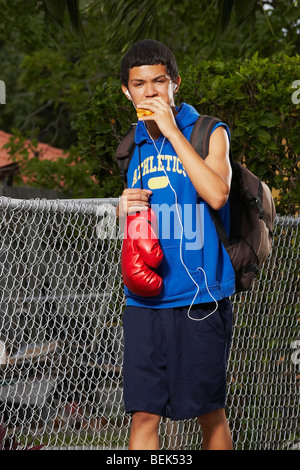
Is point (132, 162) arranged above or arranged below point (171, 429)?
above

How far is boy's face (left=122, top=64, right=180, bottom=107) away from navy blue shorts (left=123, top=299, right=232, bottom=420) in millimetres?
801

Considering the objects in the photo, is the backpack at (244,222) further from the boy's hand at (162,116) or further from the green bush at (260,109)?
the green bush at (260,109)

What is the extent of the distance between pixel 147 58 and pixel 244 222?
2.42ft

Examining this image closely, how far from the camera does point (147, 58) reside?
2.90m

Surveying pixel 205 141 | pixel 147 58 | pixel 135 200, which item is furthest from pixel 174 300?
pixel 147 58

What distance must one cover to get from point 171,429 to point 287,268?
1.28 meters

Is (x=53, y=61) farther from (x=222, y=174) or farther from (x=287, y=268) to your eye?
(x=222, y=174)

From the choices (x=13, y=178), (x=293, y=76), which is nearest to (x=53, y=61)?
(x=13, y=178)

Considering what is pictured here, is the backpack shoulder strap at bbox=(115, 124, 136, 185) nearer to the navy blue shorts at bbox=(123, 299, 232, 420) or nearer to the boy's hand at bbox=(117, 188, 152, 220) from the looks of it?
the boy's hand at bbox=(117, 188, 152, 220)

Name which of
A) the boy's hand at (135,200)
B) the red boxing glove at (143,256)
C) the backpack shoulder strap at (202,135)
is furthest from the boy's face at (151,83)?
the red boxing glove at (143,256)

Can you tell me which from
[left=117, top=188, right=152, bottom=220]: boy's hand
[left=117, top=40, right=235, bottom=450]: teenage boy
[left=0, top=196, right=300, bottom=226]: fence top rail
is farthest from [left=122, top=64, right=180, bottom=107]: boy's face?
[left=0, top=196, right=300, bottom=226]: fence top rail

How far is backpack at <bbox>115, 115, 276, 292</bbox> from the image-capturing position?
2.92m
